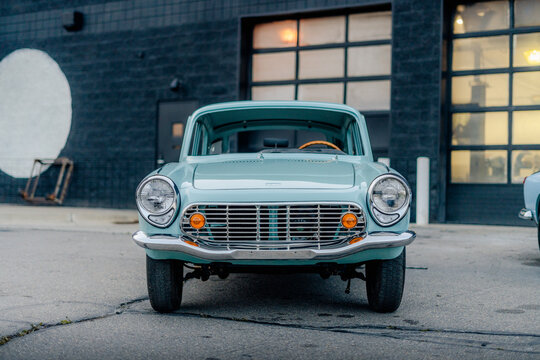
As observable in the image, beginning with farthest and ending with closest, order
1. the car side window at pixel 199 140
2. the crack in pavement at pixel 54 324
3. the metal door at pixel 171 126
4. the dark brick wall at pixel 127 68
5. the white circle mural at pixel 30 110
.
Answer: the white circle mural at pixel 30 110, the metal door at pixel 171 126, the dark brick wall at pixel 127 68, the car side window at pixel 199 140, the crack in pavement at pixel 54 324

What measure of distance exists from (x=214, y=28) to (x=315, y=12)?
244cm

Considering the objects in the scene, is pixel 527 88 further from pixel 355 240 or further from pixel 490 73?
pixel 355 240

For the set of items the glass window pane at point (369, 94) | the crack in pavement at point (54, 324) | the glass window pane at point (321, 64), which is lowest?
the crack in pavement at point (54, 324)

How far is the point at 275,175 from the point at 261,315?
2.88 ft

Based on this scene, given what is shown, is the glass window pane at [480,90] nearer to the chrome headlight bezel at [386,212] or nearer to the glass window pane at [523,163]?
the glass window pane at [523,163]

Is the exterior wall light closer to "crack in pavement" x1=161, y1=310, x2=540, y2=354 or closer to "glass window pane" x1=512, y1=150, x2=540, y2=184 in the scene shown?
"glass window pane" x1=512, y1=150, x2=540, y2=184

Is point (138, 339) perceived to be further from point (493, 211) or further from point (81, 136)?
point (81, 136)

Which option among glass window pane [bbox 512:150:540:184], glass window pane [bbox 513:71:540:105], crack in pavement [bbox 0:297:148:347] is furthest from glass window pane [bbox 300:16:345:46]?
crack in pavement [bbox 0:297:148:347]

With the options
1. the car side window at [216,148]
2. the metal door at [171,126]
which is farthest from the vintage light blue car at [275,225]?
the metal door at [171,126]

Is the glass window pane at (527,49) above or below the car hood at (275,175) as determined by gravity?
above

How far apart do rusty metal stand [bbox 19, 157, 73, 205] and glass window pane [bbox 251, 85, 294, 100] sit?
16.9 feet

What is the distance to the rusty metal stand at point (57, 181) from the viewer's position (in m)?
15.7

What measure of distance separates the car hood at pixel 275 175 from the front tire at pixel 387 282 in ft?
1.82

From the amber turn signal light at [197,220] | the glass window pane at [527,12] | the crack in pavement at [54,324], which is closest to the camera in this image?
the crack in pavement at [54,324]
